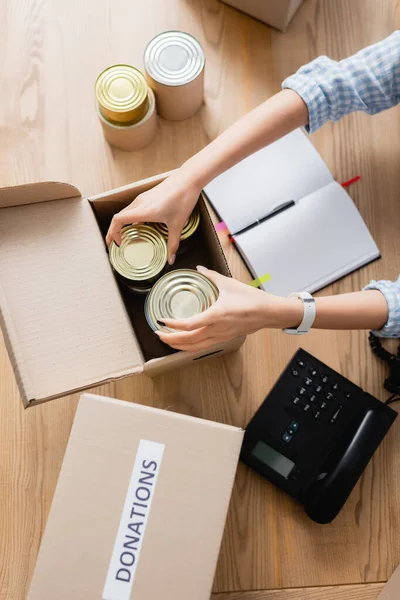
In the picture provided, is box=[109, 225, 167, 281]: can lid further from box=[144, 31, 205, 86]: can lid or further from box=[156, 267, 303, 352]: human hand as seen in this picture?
box=[144, 31, 205, 86]: can lid

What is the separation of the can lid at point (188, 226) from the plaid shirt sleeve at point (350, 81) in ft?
0.86

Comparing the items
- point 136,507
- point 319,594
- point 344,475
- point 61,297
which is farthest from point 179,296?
point 319,594

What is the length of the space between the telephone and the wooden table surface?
0.11 feet

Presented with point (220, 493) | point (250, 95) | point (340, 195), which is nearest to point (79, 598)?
point (220, 493)

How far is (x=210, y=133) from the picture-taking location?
0.97 m

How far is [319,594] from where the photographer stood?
846mm

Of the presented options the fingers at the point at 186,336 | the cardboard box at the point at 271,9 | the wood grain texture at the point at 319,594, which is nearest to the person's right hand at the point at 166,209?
the fingers at the point at 186,336

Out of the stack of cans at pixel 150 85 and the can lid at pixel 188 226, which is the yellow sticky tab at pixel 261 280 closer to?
the can lid at pixel 188 226

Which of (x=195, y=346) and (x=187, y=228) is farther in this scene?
(x=187, y=228)

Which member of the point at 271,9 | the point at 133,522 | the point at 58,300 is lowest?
the point at 133,522

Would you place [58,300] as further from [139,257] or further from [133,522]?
[133,522]

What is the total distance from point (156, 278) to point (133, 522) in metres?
0.34

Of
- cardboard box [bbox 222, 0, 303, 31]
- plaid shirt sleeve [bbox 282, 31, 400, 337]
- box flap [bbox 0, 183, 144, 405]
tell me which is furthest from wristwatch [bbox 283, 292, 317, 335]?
cardboard box [bbox 222, 0, 303, 31]

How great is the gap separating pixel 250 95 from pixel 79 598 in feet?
2.81
